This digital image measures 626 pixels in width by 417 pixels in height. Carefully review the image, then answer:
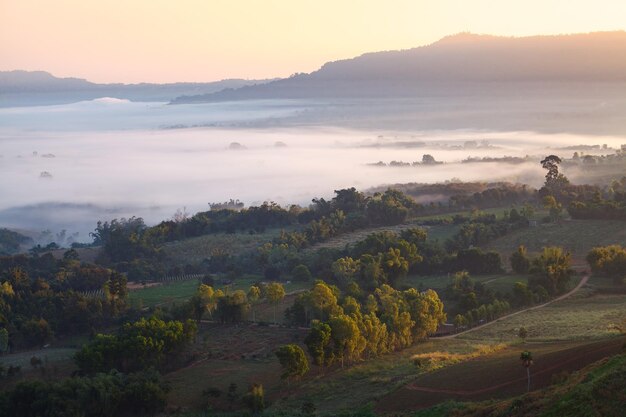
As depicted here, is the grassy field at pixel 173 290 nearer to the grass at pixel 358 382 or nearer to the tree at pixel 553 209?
the grass at pixel 358 382

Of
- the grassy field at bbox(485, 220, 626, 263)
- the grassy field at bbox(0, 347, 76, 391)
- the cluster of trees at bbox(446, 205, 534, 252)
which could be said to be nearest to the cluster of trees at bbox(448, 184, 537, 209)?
the cluster of trees at bbox(446, 205, 534, 252)

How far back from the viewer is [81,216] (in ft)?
297

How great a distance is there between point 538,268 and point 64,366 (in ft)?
65.6

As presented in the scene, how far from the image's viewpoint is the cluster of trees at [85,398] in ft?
78.1

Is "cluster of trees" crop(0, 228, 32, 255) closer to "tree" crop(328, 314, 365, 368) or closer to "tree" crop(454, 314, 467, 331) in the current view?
"tree" crop(454, 314, 467, 331)

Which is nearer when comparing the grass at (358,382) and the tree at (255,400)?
the grass at (358,382)

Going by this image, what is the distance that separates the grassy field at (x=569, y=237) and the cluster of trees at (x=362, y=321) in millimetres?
13622

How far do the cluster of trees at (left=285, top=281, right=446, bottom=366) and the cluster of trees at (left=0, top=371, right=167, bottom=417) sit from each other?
16.9 feet

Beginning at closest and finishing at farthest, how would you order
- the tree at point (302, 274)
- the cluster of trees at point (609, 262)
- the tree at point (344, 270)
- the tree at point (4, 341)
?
Answer: the tree at point (4, 341) → the cluster of trees at point (609, 262) → the tree at point (344, 270) → the tree at point (302, 274)

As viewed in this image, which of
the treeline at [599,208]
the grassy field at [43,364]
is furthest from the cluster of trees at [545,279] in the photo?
the grassy field at [43,364]

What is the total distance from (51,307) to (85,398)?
16.0m

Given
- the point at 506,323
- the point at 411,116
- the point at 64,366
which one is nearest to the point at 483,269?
the point at 506,323

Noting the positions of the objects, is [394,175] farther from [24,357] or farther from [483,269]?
[24,357]

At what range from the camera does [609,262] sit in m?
38.5
